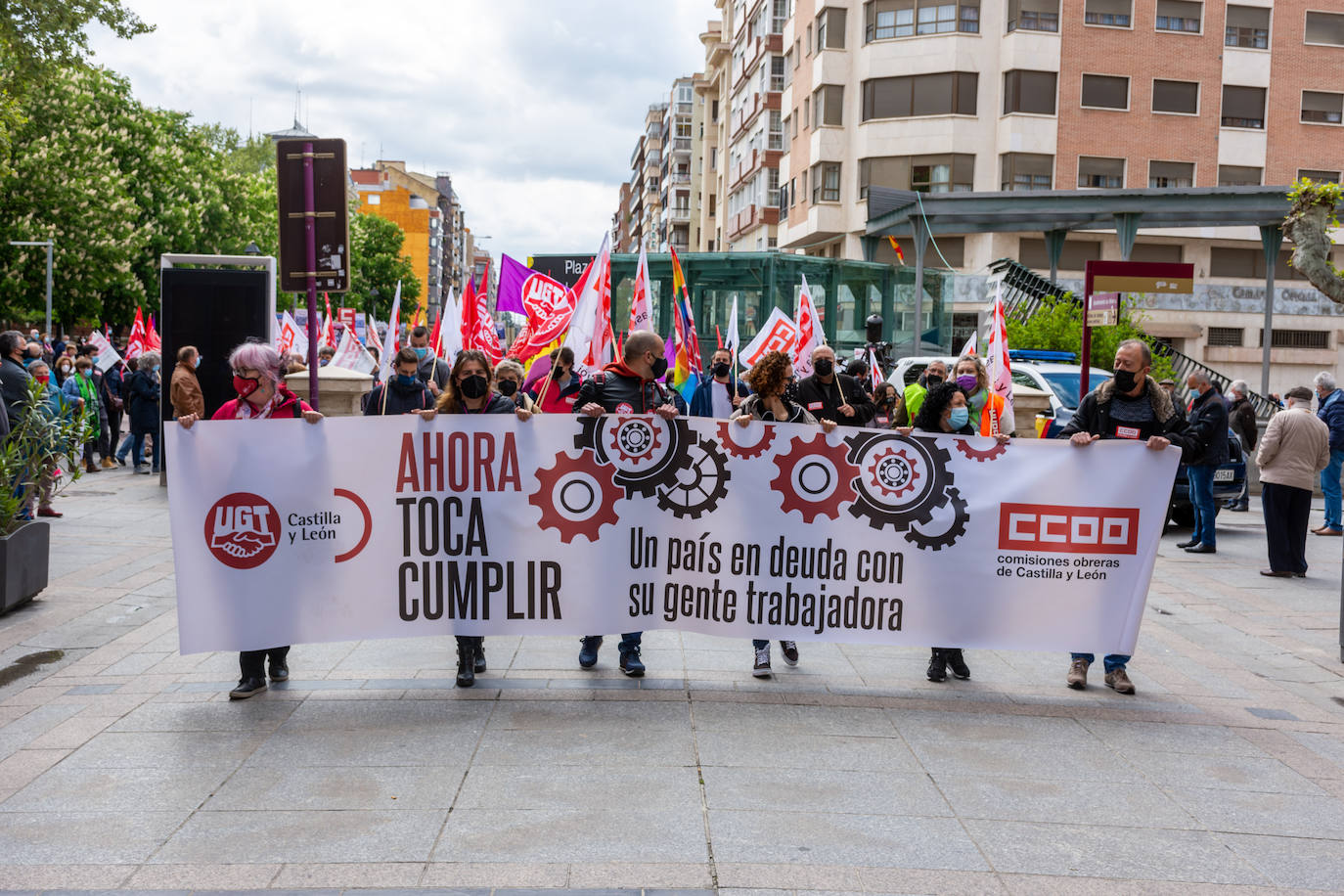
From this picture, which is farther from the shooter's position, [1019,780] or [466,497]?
[466,497]

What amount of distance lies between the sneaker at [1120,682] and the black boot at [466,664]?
3599 mm

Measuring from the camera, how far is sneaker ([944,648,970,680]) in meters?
7.10

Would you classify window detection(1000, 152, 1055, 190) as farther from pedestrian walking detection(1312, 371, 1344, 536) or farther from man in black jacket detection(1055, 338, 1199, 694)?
man in black jacket detection(1055, 338, 1199, 694)

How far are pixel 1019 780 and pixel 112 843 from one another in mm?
3628

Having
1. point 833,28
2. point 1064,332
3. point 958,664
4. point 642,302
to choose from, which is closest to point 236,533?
point 958,664

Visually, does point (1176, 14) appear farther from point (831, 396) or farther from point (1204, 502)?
point (831, 396)

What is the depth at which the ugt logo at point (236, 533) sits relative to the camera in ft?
21.0

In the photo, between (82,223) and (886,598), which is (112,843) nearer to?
(886,598)

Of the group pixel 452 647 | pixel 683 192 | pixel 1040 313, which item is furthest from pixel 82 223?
pixel 683 192

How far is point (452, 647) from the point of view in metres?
7.69

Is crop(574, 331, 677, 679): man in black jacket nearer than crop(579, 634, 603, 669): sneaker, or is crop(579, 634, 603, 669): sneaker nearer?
crop(574, 331, 677, 679): man in black jacket

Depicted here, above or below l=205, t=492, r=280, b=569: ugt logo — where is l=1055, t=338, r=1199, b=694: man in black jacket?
above

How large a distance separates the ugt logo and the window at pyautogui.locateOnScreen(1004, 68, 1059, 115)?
4286cm

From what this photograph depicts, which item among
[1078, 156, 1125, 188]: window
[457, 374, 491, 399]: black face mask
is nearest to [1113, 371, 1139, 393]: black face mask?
[457, 374, 491, 399]: black face mask
